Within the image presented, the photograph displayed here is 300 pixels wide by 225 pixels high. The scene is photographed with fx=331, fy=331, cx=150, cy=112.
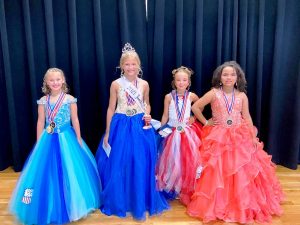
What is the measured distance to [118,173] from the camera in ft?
8.10

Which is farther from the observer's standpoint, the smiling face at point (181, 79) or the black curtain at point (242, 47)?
the black curtain at point (242, 47)

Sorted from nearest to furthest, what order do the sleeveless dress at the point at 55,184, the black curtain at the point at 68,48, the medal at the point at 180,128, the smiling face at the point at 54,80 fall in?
the sleeveless dress at the point at 55,184, the smiling face at the point at 54,80, the medal at the point at 180,128, the black curtain at the point at 68,48

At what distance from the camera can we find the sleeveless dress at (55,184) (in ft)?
7.54

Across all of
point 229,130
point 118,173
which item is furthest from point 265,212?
point 118,173

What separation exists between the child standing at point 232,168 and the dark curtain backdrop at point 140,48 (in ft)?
1.56

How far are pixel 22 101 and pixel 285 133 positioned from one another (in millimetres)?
2596

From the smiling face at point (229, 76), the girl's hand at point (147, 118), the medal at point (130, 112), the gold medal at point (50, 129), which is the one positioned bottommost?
the gold medal at point (50, 129)

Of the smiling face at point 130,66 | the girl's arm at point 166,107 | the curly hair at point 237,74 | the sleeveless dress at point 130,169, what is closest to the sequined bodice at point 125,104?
the sleeveless dress at point 130,169

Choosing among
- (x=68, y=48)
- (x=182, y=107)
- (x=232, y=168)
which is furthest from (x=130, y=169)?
(x=68, y=48)

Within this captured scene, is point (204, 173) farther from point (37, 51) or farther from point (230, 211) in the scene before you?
point (37, 51)

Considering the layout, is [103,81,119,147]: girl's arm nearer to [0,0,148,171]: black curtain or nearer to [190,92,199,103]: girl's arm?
[0,0,148,171]: black curtain

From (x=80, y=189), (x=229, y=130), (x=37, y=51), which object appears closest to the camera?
(x=80, y=189)

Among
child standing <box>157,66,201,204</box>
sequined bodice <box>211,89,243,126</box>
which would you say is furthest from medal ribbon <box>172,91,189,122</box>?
sequined bodice <box>211,89,243,126</box>

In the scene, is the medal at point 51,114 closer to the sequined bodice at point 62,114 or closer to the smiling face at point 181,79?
the sequined bodice at point 62,114
